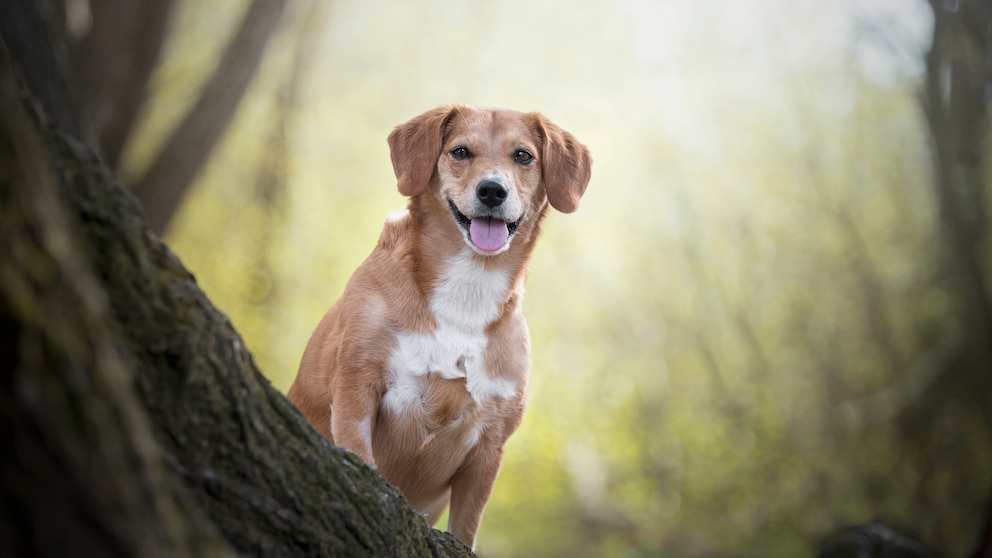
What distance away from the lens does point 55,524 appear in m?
1.07

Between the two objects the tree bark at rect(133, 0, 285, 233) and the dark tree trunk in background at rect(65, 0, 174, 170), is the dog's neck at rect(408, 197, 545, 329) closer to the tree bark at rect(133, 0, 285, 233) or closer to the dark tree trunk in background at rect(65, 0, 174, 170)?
the dark tree trunk in background at rect(65, 0, 174, 170)

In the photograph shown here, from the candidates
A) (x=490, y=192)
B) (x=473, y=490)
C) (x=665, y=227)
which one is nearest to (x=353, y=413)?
(x=473, y=490)

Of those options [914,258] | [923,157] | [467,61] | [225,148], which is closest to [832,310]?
[914,258]

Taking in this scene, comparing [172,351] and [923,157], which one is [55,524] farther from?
[923,157]

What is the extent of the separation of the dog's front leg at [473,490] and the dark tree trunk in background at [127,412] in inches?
42.7

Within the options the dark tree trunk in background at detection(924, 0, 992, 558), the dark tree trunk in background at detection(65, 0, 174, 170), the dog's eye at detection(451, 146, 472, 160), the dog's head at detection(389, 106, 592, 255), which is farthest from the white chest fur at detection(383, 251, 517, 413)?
the dark tree trunk in background at detection(924, 0, 992, 558)

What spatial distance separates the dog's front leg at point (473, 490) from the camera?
337cm

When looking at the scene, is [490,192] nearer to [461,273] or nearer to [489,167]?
[489,167]

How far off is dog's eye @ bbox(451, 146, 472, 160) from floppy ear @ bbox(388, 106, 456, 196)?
6 centimetres

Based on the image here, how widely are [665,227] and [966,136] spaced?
3.22 metres

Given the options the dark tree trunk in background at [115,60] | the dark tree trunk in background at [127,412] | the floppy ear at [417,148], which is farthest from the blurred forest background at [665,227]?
the dark tree trunk in background at [127,412]

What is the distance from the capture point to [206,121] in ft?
22.1

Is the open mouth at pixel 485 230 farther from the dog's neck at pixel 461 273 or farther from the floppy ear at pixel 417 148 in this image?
the floppy ear at pixel 417 148

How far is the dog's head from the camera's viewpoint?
3.37 metres
